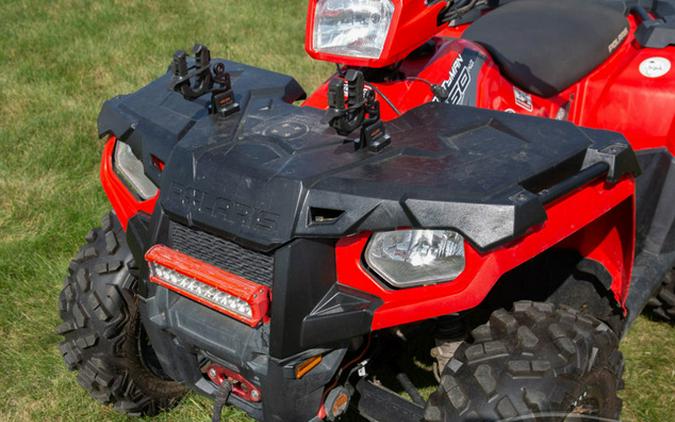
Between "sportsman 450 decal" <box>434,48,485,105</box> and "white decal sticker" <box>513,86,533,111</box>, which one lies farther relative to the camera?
"white decal sticker" <box>513,86,533,111</box>

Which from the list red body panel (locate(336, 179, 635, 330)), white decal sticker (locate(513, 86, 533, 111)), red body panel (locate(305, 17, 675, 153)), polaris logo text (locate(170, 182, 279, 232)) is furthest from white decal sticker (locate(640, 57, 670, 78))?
polaris logo text (locate(170, 182, 279, 232))

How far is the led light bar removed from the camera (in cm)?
229

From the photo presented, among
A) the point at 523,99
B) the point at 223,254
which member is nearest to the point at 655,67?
the point at 523,99

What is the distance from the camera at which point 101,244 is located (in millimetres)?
3215

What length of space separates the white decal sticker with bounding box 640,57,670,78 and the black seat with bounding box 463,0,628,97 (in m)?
0.19

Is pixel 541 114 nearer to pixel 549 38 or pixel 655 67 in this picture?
pixel 549 38

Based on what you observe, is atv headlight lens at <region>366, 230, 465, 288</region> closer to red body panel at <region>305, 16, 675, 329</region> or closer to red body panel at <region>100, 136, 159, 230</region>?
red body panel at <region>305, 16, 675, 329</region>

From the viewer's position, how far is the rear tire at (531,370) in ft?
7.48

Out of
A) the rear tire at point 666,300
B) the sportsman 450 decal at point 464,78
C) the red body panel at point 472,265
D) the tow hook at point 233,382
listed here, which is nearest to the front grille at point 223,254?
the red body panel at point 472,265

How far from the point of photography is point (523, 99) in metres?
3.44

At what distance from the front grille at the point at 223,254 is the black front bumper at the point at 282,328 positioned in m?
0.03

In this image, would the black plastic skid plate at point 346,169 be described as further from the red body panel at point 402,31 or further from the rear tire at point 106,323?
the rear tire at point 106,323

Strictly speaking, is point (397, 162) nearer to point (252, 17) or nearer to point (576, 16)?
point (576, 16)

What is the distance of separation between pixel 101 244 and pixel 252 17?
5597mm
